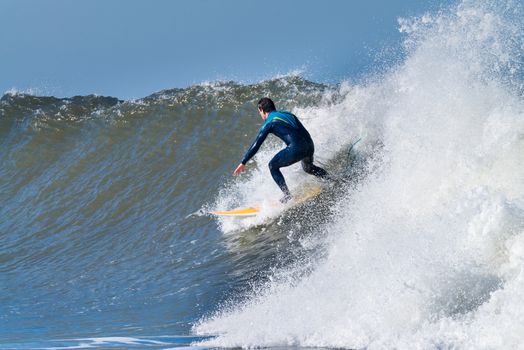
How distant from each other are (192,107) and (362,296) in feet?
37.7

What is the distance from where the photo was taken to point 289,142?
28.6 feet

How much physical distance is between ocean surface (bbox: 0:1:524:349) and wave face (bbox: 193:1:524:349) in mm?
14

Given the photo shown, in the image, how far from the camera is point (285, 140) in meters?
8.73

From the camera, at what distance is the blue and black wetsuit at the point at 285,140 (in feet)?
28.3

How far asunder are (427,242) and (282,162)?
465cm

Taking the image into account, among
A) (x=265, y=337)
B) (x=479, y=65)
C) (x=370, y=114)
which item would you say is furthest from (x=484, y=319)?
(x=370, y=114)

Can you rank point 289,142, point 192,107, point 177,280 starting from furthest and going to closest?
1. point 192,107
2. point 289,142
3. point 177,280

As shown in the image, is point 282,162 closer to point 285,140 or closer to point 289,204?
point 285,140

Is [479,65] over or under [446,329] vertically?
over

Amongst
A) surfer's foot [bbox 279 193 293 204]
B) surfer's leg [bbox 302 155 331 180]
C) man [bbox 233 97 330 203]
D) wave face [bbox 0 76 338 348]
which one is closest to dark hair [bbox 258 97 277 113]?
man [bbox 233 97 330 203]

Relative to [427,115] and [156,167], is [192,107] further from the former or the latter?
[427,115]

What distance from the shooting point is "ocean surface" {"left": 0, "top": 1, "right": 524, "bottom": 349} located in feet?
12.8

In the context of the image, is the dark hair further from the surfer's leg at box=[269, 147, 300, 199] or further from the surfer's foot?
the surfer's foot

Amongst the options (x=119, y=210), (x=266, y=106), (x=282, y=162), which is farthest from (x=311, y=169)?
(x=119, y=210)
